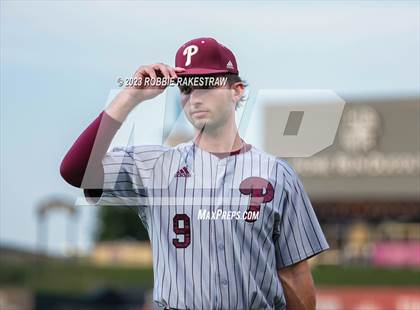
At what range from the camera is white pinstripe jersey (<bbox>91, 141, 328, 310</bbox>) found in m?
2.83

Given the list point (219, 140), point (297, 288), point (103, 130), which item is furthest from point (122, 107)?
point (297, 288)

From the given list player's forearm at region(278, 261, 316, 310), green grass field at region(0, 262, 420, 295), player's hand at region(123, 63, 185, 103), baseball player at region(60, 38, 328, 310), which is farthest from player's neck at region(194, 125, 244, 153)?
green grass field at region(0, 262, 420, 295)

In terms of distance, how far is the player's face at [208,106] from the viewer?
9.36 feet

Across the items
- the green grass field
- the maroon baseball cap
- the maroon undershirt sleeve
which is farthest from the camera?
the green grass field

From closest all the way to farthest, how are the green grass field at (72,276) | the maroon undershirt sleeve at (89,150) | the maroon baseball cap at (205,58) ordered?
1. the maroon undershirt sleeve at (89,150)
2. the maroon baseball cap at (205,58)
3. the green grass field at (72,276)

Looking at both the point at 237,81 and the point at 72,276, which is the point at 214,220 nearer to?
the point at 237,81

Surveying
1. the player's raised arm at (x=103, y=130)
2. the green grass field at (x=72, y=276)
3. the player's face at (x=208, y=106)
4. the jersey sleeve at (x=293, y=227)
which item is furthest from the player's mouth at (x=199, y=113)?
the green grass field at (x=72, y=276)

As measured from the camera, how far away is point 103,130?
2783 mm

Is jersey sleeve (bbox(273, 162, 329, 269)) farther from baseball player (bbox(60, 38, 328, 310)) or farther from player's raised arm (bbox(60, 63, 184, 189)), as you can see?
player's raised arm (bbox(60, 63, 184, 189))

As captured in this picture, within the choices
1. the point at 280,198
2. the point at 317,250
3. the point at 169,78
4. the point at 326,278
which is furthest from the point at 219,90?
the point at 326,278

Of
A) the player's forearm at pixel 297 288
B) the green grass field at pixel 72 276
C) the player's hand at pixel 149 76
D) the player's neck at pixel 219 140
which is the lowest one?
the player's forearm at pixel 297 288

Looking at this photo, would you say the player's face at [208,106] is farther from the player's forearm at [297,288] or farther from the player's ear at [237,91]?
the player's forearm at [297,288]

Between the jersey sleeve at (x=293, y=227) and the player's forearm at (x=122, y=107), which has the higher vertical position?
the player's forearm at (x=122, y=107)

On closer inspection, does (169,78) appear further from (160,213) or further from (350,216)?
(350,216)
